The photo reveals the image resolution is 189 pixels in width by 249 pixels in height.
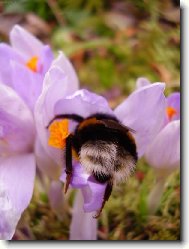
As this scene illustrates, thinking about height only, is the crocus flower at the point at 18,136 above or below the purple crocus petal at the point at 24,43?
below

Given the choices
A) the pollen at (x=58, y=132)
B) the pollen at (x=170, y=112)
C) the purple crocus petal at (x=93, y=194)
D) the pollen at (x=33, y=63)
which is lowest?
the purple crocus petal at (x=93, y=194)

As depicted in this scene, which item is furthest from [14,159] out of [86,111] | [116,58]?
[116,58]

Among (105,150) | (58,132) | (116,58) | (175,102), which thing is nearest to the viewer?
(105,150)

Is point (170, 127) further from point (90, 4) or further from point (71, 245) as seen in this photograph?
point (90, 4)

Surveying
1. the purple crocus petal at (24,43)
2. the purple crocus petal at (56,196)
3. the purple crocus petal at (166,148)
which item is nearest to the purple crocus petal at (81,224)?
the purple crocus petal at (56,196)

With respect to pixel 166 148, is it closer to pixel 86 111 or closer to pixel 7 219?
pixel 86 111

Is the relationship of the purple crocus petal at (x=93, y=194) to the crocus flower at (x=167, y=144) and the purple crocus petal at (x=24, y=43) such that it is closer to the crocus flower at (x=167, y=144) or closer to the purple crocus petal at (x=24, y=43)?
the crocus flower at (x=167, y=144)

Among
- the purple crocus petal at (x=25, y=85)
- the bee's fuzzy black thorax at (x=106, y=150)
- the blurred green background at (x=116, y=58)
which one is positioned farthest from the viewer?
the blurred green background at (x=116, y=58)
